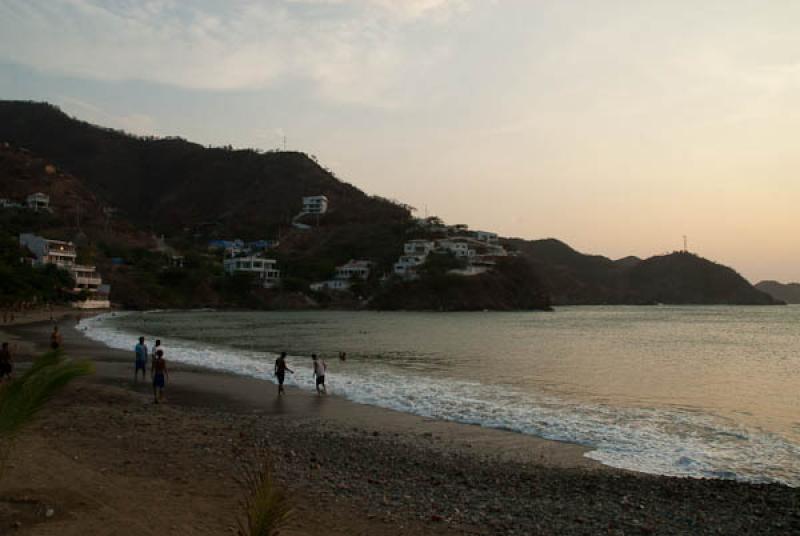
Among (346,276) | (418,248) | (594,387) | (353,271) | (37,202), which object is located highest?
(37,202)

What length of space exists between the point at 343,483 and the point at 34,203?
14128 cm

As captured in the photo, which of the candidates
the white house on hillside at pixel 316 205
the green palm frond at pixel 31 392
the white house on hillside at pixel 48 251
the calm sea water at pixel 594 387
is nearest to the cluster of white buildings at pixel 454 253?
the white house on hillside at pixel 316 205

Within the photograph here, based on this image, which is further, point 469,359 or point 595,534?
point 469,359

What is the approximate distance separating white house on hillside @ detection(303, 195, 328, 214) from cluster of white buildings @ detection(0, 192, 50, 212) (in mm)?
69328

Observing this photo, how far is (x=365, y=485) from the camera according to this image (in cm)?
999

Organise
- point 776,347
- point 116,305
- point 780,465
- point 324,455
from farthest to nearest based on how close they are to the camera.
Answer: point 116,305, point 776,347, point 780,465, point 324,455

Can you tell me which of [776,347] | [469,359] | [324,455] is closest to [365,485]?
[324,455]

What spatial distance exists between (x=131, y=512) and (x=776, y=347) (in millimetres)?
55628

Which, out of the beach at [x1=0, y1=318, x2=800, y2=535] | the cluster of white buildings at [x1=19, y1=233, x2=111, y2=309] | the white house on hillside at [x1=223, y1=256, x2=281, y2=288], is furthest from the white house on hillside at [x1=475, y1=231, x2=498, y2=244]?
the beach at [x1=0, y1=318, x2=800, y2=535]

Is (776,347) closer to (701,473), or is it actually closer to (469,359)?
(469,359)

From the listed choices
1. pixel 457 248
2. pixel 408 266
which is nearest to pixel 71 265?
pixel 408 266

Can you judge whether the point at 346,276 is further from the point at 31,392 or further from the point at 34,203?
the point at 31,392

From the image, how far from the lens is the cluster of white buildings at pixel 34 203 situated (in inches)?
4958

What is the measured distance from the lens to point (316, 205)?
7087 inches
